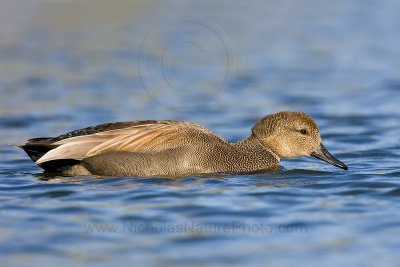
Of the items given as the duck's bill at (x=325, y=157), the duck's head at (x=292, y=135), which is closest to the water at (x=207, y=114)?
Answer: the duck's bill at (x=325, y=157)

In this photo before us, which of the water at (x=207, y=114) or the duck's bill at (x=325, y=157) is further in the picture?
the duck's bill at (x=325, y=157)

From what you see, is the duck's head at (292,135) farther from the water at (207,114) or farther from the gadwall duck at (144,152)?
the water at (207,114)

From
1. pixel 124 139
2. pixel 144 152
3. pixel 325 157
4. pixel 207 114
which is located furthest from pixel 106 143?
pixel 207 114

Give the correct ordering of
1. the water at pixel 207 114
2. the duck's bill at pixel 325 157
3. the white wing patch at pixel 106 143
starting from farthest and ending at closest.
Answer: the duck's bill at pixel 325 157 < the white wing patch at pixel 106 143 < the water at pixel 207 114

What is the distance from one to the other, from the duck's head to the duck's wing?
21.5 inches

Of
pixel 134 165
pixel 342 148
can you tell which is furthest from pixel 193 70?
pixel 134 165

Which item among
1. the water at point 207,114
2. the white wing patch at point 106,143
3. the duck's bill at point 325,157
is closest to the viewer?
the water at point 207,114

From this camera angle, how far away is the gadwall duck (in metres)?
8.64

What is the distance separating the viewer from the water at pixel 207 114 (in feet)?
21.7

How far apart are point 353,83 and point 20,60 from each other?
5795mm

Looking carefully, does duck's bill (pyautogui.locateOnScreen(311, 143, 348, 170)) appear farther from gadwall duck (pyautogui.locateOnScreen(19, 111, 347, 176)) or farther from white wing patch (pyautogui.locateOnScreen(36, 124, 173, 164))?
white wing patch (pyautogui.locateOnScreen(36, 124, 173, 164))

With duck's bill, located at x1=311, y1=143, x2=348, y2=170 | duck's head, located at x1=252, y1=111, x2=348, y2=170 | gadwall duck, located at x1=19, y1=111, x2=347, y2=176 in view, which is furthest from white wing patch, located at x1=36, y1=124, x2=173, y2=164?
duck's bill, located at x1=311, y1=143, x2=348, y2=170

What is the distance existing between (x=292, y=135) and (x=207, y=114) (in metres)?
4.09

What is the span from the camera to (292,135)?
362 inches
